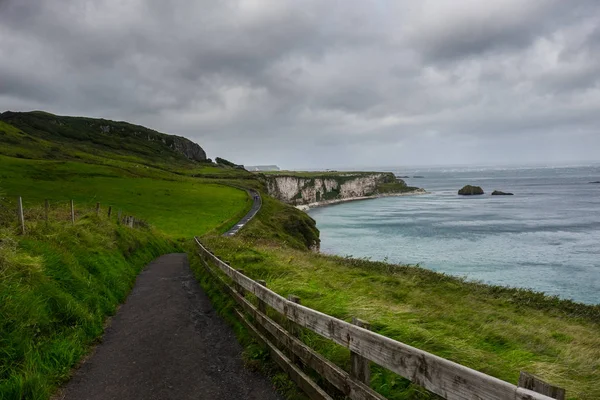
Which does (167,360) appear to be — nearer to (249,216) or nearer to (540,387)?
(540,387)

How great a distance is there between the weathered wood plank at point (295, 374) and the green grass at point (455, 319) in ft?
1.76

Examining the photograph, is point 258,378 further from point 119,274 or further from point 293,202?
point 293,202

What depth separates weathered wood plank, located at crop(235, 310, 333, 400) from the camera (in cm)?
593

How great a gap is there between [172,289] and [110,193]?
49177 millimetres

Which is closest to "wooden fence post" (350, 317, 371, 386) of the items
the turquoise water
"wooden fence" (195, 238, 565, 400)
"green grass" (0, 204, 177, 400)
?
"wooden fence" (195, 238, 565, 400)

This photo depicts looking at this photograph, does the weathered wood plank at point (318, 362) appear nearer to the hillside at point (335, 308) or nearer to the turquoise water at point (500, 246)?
the hillside at point (335, 308)

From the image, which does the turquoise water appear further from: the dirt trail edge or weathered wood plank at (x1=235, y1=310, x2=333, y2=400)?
weathered wood plank at (x1=235, y1=310, x2=333, y2=400)

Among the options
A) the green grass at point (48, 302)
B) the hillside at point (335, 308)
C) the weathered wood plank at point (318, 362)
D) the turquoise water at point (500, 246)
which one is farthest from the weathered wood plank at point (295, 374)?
the turquoise water at point (500, 246)

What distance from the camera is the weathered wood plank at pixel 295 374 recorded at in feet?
19.4

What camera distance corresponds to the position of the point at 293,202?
16938 cm

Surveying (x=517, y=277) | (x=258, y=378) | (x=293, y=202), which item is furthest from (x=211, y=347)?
(x=293, y=202)

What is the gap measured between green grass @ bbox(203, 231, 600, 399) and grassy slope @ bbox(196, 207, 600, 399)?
2cm

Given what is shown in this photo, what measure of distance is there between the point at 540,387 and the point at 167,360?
7863mm

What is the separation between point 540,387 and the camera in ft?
9.52
